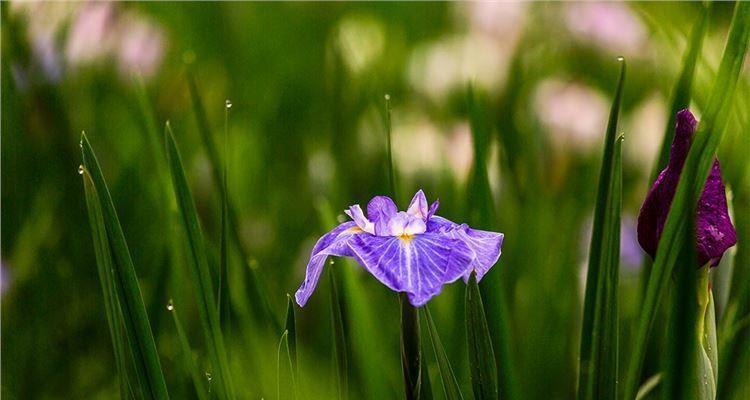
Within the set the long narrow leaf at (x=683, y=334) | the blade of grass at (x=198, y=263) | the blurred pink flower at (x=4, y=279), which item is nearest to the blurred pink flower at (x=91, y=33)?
the blurred pink flower at (x=4, y=279)

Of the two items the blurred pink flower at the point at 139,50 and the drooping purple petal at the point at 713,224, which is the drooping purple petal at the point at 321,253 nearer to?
the drooping purple petal at the point at 713,224

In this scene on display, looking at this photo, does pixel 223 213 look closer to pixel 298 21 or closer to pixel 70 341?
pixel 70 341

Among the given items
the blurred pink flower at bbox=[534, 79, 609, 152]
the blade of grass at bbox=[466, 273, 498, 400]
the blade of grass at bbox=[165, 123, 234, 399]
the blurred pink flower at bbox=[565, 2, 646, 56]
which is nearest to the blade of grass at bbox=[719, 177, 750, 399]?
the blade of grass at bbox=[466, 273, 498, 400]

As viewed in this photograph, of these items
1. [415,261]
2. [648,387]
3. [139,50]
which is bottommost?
[648,387]

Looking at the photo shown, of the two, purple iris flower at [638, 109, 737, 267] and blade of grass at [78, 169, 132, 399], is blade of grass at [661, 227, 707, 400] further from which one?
blade of grass at [78, 169, 132, 399]

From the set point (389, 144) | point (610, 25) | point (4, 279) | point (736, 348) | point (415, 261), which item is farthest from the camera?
point (610, 25)

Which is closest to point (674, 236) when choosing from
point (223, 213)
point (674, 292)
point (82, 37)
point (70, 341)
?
point (674, 292)

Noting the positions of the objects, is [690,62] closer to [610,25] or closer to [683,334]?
[683,334]

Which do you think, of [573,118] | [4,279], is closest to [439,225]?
[4,279]

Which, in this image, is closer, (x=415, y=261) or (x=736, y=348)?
(x=415, y=261)
